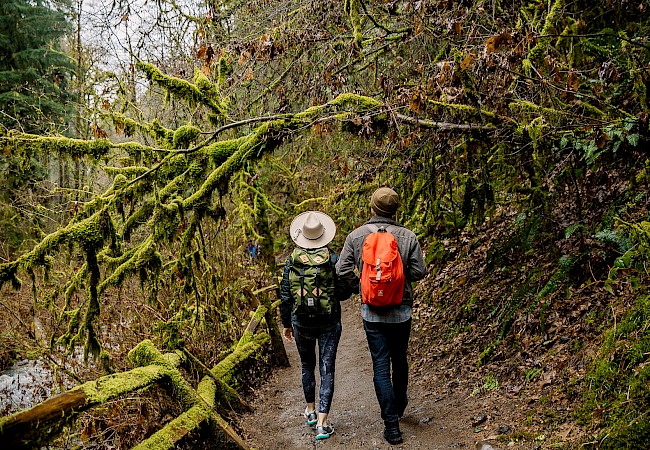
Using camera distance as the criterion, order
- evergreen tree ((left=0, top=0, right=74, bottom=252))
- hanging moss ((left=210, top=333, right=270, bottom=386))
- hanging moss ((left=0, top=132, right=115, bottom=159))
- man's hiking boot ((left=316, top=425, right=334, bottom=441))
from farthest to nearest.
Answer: evergreen tree ((left=0, top=0, right=74, bottom=252)) → hanging moss ((left=210, top=333, right=270, bottom=386)) → man's hiking boot ((left=316, top=425, right=334, bottom=441)) → hanging moss ((left=0, top=132, right=115, bottom=159))

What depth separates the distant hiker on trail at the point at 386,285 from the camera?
4.83 metres

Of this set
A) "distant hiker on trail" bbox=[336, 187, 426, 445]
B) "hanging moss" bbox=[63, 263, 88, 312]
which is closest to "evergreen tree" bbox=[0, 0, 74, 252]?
"hanging moss" bbox=[63, 263, 88, 312]

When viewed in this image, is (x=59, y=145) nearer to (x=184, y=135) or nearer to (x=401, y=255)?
(x=184, y=135)

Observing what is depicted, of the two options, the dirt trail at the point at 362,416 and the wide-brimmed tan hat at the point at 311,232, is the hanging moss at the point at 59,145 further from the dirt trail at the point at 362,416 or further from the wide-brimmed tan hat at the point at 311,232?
the dirt trail at the point at 362,416

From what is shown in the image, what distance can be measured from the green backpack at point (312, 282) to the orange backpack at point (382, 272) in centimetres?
57

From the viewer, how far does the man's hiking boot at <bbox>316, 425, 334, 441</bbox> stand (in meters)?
5.52

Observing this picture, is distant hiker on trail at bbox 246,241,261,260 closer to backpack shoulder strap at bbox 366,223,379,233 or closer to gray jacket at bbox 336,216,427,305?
Result: gray jacket at bbox 336,216,427,305

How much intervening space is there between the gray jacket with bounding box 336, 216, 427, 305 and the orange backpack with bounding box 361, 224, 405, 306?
0.52 feet

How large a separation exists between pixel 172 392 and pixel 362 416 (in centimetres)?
223

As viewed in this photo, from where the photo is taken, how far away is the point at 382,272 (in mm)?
4797

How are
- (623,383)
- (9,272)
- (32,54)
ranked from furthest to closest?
(32,54), (9,272), (623,383)

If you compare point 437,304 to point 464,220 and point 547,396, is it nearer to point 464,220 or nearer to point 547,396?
point 464,220

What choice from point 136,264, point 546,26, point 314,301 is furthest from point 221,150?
point 546,26

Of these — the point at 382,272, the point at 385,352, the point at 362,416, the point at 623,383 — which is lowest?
the point at 362,416
